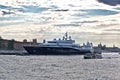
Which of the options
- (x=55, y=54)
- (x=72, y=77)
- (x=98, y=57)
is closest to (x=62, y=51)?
(x=55, y=54)

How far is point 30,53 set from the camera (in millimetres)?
197125

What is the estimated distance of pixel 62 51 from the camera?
194 meters

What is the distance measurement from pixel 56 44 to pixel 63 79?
126 m

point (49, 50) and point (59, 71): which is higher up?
point (59, 71)

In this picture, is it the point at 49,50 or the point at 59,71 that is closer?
the point at 59,71

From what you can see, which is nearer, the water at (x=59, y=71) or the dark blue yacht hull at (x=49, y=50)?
the water at (x=59, y=71)

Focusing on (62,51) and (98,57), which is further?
(62,51)

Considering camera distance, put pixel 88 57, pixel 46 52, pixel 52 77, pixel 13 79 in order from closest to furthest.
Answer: pixel 13 79 → pixel 52 77 → pixel 88 57 → pixel 46 52

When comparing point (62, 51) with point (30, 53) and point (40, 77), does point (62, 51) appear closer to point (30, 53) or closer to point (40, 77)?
point (30, 53)

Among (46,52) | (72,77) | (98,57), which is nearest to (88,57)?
(98,57)

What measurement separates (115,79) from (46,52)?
12039cm

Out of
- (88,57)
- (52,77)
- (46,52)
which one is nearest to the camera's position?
(52,77)

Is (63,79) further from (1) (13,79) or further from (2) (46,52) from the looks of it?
(2) (46,52)

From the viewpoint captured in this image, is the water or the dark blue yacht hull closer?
the water
